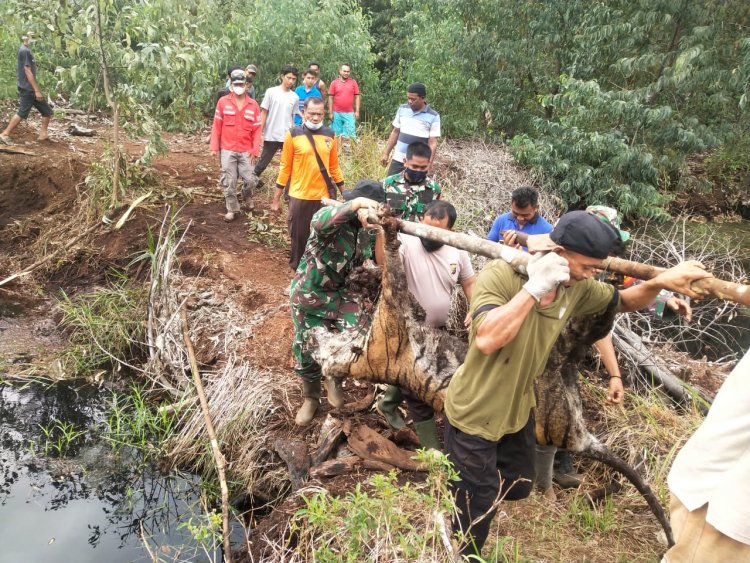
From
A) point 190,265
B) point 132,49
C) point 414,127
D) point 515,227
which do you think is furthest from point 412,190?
point 132,49

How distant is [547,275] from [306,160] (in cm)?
374

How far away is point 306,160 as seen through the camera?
5.48 metres

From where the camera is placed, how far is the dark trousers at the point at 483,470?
2488 mm

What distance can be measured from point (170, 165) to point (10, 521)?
19.4 ft

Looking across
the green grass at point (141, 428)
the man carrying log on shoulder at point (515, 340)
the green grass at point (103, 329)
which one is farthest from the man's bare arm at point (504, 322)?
the green grass at point (103, 329)

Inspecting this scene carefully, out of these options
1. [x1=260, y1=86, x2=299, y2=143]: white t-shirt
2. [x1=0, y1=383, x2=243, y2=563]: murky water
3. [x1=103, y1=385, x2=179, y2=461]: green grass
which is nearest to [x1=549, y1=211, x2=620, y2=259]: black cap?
[x1=0, y1=383, x2=243, y2=563]: murky water

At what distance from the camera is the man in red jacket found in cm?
676

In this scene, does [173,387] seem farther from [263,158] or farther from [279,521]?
[263,158]

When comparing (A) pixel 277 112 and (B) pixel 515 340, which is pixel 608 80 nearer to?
(A) pixel 277 112

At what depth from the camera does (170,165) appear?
880cm

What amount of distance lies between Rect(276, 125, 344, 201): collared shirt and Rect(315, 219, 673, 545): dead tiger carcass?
2516mm

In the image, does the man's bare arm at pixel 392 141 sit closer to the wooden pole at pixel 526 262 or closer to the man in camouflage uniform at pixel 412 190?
the man in camouflage uniform at pixel 412 190

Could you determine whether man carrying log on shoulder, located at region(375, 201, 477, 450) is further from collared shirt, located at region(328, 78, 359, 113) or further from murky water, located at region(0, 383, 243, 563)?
collared shirt, located at region(328, 78, 359, 113)

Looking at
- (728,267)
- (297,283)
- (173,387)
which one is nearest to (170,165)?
(173,387)
